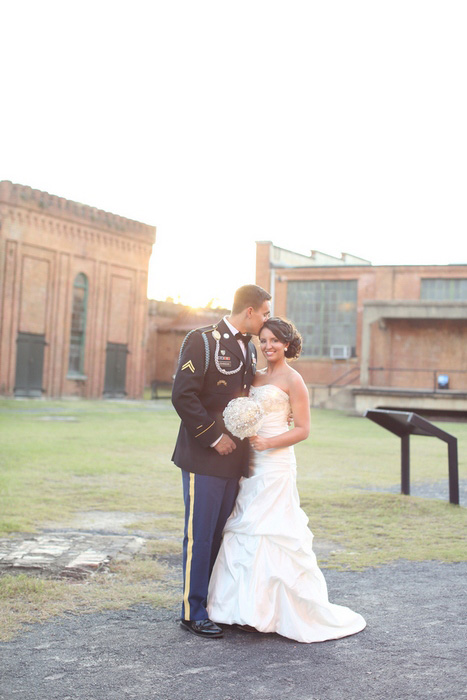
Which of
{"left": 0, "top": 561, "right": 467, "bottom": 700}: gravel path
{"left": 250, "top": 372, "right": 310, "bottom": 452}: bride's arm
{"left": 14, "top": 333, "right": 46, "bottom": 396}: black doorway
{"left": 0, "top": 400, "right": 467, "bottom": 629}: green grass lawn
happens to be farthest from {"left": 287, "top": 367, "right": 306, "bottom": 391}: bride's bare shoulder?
{"left": 14, "top": 333, "right": 46, "bottom": 396}: black doorway

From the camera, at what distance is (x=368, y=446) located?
17.9 meters

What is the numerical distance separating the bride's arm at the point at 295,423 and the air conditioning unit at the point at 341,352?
115ft

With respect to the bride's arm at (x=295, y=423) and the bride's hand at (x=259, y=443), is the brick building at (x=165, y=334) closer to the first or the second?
the bride's arm at (x=295, y=423)

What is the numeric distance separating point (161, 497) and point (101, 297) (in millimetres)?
30037

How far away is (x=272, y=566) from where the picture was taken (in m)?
4.70

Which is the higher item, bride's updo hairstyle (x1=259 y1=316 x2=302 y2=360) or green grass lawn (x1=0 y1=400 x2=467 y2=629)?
bride's updo hairstyle (x1=259 y1=316 x2=302 y2=360)

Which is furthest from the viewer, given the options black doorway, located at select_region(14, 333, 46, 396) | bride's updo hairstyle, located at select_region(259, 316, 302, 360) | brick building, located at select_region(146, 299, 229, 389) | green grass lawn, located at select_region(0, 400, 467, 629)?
brick building, located at select_region(146, 299, 229, 389)

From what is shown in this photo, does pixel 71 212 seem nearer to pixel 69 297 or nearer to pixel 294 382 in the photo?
pixel 69 297

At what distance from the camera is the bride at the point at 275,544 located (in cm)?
465

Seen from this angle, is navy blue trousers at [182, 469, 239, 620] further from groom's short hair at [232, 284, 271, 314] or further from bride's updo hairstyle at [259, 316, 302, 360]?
groom's short hair at [232, 284, 271, 314]

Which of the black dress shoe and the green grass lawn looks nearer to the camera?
the black dress shoe

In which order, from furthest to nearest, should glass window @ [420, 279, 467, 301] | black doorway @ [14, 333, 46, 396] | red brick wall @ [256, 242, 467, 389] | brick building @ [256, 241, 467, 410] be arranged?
glass window @ [420, 279, 467, 301] < black doorway @ [14, 333, 46, 396] < red brick wall @ [256, 242, 467, 389] < brick building @ [256, 241, 467, 410]

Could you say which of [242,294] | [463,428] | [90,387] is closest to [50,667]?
[242,294]

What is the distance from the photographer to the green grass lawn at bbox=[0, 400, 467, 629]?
5652mm
